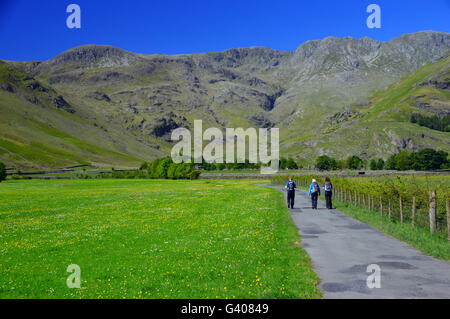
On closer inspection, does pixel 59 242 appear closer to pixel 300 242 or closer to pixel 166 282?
pixel 166 282

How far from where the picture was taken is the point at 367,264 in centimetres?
1291

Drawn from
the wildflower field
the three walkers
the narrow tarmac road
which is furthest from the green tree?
the narrow tarmac road

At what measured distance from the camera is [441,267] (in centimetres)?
1251

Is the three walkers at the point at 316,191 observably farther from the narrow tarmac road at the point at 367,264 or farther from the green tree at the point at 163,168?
the green tree at the point at 163,168

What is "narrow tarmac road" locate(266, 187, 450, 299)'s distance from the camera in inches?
389

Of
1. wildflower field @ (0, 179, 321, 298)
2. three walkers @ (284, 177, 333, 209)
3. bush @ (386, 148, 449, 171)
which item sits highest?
bush @ (386, 148, 449, 171)

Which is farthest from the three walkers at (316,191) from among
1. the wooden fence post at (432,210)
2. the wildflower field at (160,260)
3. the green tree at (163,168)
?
the green tree at (163,168)

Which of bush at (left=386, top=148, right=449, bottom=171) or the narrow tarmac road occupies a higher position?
bush at (left=386, top=148, right=449, bottom=171)

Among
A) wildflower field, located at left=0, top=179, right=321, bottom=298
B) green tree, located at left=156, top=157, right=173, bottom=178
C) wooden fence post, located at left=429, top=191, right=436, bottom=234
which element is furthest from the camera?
green tree, located at left=156, top=157, right=173, bottom=178

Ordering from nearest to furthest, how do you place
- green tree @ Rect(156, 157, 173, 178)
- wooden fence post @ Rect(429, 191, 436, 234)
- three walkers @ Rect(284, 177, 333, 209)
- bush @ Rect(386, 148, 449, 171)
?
wooden fence post @ Rect(429, 191, 436, 234) < three walkers @ Rect(284, 177, 333, 209) < green tree @ Rect(156, 157, 173, 178) < bush @ Rect(386, 148, 449, 171)

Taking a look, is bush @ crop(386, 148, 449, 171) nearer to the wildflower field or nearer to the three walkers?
the three walkers

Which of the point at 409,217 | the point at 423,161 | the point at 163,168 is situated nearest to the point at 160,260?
the point at 409,217

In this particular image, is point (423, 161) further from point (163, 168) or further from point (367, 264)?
point (367, 264)

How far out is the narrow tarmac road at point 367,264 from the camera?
9.89 m
